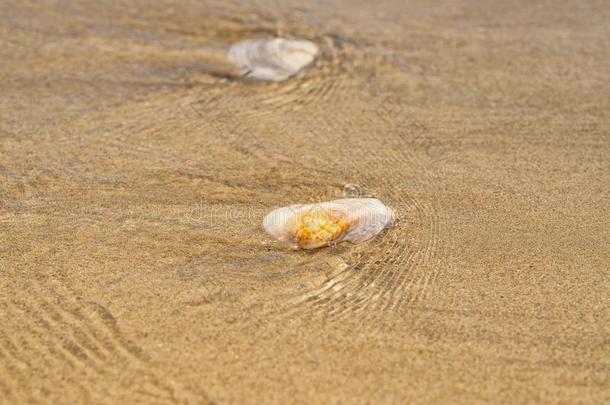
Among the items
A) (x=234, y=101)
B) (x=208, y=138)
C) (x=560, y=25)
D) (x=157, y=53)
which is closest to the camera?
(x=208, y=138)

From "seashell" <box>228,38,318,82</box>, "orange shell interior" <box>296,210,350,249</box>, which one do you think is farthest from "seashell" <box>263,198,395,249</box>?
"seashell" <box>228,38,318,82</box>

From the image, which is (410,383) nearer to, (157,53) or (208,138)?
(208,138)

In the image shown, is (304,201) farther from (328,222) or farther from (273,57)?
(273,57)

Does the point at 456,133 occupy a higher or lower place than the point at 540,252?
higher

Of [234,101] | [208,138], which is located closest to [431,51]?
[234,101]

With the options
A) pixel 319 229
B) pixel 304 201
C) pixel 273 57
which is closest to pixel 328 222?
pixel 319 229

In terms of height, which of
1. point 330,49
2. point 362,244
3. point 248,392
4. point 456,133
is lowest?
point 248,392
